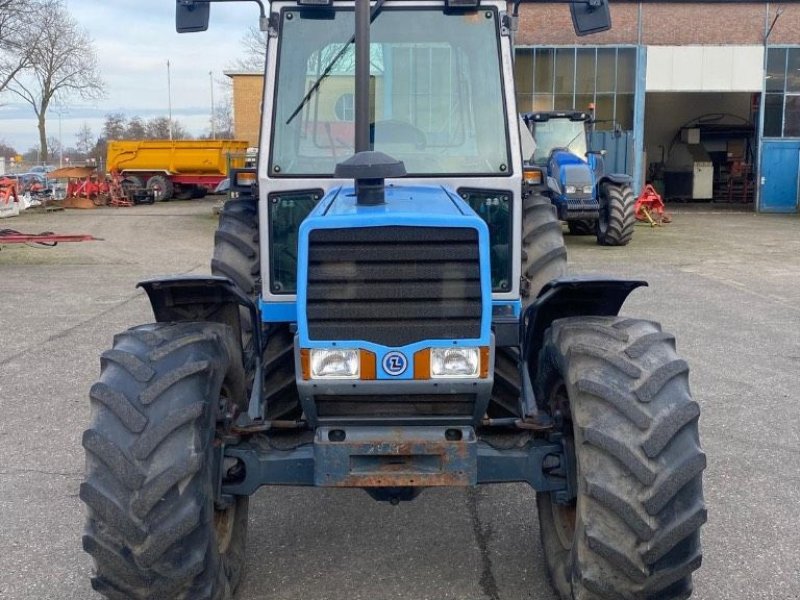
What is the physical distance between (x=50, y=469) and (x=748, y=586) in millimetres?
4013

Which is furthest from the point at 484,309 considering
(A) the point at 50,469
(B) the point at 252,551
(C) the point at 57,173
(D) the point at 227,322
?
(C) the point at 57,173

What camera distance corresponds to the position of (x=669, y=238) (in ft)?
63.7

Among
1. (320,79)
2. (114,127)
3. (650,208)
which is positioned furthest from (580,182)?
(114,127)

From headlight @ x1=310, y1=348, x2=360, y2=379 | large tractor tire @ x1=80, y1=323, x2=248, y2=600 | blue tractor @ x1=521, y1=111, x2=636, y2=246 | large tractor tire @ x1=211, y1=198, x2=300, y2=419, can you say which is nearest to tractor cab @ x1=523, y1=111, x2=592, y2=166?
blue tractor @ x1=521, y1=111, x2=636, y2=246

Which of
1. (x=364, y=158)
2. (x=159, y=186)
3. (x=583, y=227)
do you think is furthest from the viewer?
(x=159, y=186)

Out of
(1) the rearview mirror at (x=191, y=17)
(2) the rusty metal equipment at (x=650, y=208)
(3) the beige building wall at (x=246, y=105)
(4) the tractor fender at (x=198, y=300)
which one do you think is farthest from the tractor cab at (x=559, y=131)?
(3) the beige building wall at (x=246, y=105)

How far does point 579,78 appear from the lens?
27.6 meters

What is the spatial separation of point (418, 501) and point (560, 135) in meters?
14.8

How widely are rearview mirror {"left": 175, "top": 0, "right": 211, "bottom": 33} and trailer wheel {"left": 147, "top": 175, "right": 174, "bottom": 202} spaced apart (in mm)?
28688

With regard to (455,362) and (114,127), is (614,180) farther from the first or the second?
(114,127)

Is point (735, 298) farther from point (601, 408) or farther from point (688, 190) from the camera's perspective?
point (688, 190)

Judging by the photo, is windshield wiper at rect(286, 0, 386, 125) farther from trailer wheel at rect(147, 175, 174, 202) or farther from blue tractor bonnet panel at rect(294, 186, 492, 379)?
trailer wheel at rect(147, 175, 174, 202)

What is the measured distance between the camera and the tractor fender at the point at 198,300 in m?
3.79

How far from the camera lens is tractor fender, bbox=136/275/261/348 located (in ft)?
12.4
